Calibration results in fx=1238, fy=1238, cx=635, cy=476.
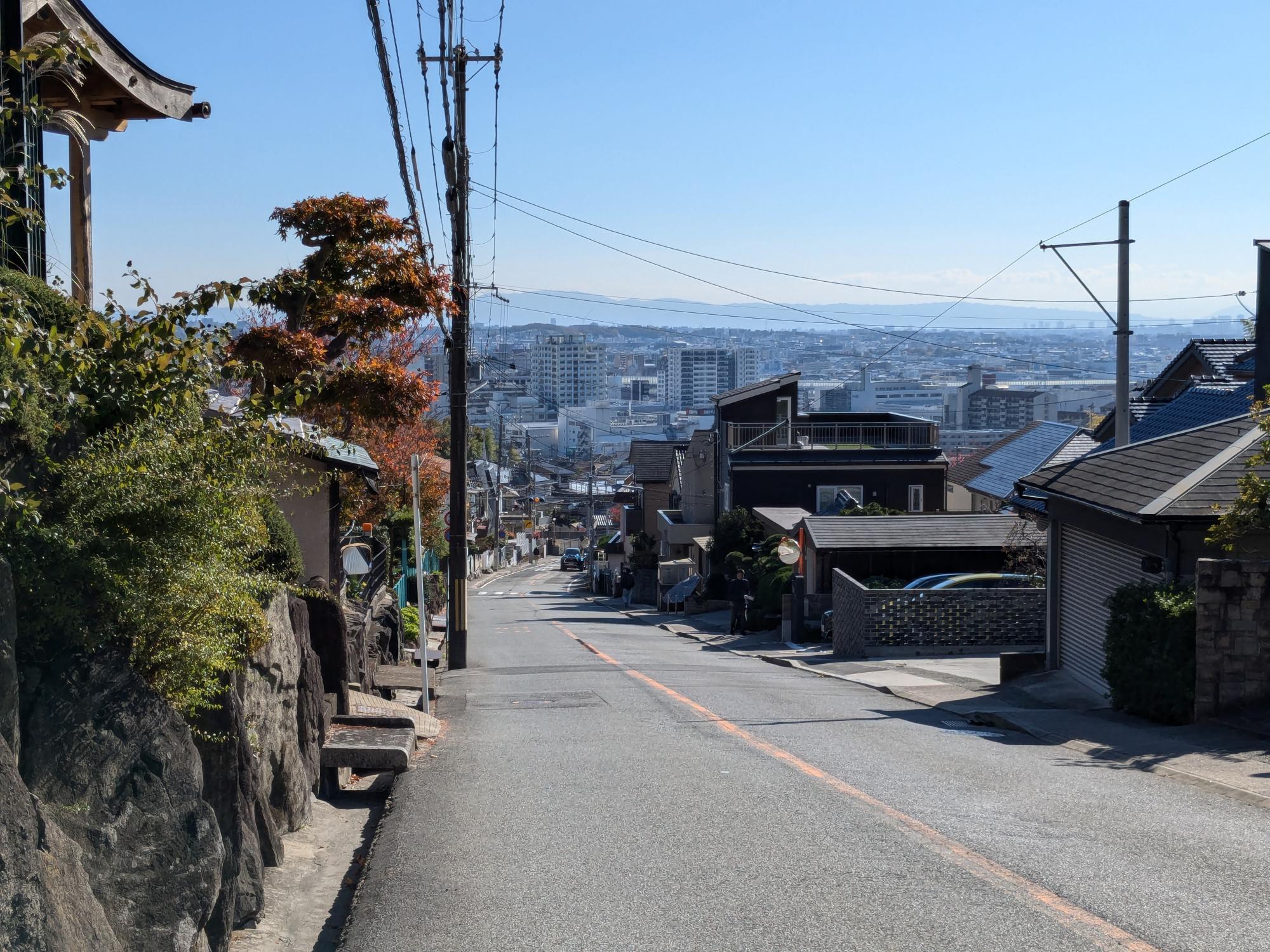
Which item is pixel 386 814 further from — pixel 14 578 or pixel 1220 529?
pixel 1220 529

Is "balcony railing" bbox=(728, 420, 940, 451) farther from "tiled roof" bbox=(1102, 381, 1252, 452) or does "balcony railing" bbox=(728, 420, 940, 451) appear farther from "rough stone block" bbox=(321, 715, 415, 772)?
"rough stone block" bbox=(321, 715, 415, 772)

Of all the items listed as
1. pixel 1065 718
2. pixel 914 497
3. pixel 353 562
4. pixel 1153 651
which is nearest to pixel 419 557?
pixel 353 562

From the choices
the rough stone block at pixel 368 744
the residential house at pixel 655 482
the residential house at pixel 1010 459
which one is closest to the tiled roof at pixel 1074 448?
the residential house at pixel 1010 459

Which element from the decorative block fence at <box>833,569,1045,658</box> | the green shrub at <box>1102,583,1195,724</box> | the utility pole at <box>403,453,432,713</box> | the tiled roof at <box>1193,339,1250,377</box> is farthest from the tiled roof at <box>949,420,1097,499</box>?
the utility pole at <box>403,453,432,713</box>

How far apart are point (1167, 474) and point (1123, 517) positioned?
127 cm

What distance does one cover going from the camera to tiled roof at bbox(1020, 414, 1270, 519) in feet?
47.8

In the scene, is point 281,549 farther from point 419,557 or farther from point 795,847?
point 795,847

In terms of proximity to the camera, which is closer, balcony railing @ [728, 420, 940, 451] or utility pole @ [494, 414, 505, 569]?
balcony railing @ [728, 420, 940, 451]

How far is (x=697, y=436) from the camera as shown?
58500mm

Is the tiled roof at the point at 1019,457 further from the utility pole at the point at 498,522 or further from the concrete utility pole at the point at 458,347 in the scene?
the utility pole at the point at 498,522

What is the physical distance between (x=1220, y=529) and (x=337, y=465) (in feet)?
33.2

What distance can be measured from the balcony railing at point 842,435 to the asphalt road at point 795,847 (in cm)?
3440

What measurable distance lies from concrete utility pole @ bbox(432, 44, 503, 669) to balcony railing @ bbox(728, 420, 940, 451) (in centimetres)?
2417

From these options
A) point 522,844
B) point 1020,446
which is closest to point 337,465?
point 522,844
